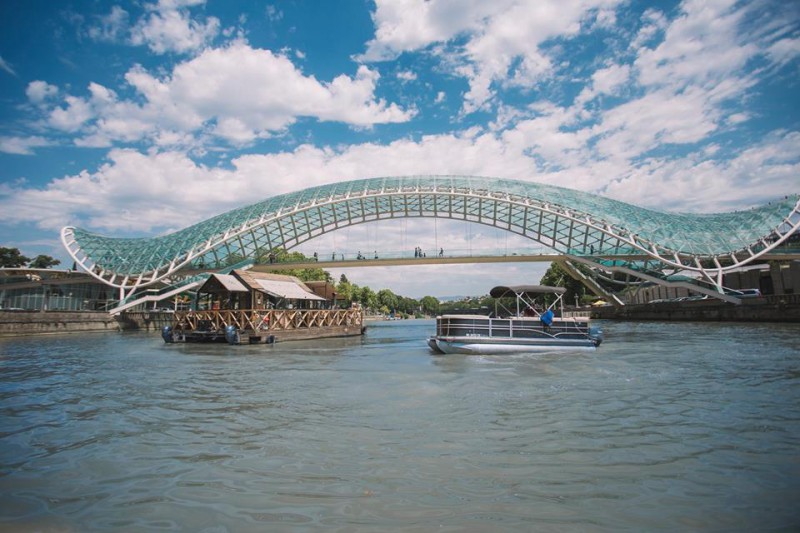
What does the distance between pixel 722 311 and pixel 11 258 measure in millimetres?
95571

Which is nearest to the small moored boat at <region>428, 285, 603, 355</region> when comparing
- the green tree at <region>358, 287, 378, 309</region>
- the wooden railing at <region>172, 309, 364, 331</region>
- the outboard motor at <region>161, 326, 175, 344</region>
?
the wooden railing at <region>172, 309, 364, 331</region>

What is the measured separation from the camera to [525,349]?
2238 centimetres

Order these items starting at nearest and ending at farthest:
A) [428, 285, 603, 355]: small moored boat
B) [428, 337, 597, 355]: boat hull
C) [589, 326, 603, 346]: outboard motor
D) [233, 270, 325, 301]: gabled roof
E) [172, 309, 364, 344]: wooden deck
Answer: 1. [428, 337, 597, 355]: boat hull
2. [428, 285, 603, 355]: small moored boat
3. [589, 326, 603, 346]: outboard motor
4. [172, 309, 364, 344]: wooden deck
5. [233, 270, 325, 301]: gabled roof

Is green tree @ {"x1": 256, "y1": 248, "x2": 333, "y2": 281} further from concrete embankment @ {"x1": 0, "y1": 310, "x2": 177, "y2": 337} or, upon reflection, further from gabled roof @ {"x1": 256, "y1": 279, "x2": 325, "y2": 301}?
gabled roof @ {"x1": 256, "y1": 279, "x2": 325, "y2": 301}

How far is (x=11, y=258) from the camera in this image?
7519 centimetres

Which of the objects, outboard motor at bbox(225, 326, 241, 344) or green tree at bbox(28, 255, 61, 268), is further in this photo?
green tree at bbox(28, 255, 61, 268)

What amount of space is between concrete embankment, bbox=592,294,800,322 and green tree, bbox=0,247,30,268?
9093cm

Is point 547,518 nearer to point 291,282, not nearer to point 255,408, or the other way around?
point 255,408

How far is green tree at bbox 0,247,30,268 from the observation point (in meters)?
74.6

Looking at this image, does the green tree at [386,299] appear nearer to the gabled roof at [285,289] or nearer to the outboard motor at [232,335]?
the gabled roof at [285,289]

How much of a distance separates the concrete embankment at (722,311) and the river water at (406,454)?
1129 inches

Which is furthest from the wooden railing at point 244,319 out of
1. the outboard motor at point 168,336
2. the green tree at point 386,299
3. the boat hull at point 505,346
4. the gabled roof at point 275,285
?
the green tree at point 386,299

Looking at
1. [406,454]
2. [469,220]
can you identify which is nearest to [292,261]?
[469,220]

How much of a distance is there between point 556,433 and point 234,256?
63026mm
